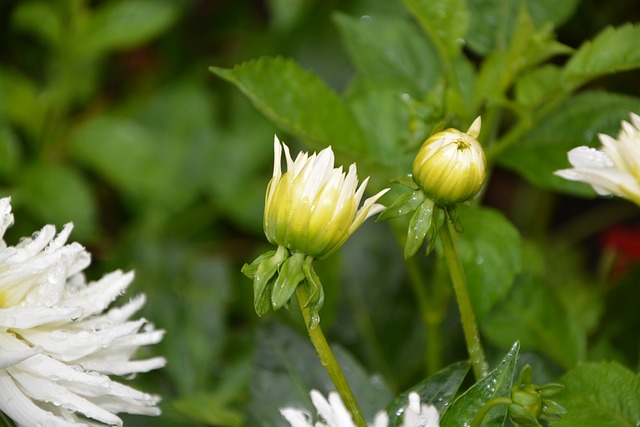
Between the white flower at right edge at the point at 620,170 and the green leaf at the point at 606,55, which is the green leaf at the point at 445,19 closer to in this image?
the green leaf at the point at 606,55

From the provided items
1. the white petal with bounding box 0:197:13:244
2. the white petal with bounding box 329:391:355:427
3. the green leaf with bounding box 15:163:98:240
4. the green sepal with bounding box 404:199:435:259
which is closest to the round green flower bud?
the green sepal with bounding box 404:199:435:259

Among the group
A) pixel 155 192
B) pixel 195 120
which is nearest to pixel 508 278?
pixel 155 192

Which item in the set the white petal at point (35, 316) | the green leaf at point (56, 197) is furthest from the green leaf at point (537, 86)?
the green leaf at point (56, 197)

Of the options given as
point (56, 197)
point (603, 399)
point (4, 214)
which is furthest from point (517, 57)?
point (56, 197)

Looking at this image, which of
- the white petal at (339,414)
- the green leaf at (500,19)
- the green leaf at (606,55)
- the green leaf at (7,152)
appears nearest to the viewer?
the white petal at (339,414)

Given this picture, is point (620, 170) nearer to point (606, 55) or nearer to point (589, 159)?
point (589, 159)

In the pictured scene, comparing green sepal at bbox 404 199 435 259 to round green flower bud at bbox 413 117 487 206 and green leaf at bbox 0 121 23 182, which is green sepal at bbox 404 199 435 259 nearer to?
round green flower bud at bbox 413 117 487 206
